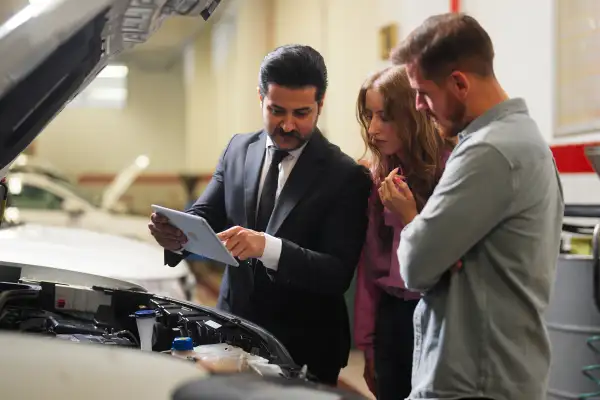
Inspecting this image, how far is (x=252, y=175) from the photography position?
193 centimetres

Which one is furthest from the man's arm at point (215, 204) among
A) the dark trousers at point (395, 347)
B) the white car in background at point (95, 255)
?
the white car in background at point (95, 255)

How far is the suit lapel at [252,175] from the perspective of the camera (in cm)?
191

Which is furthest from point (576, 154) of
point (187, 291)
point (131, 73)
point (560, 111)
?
point (131, 73)

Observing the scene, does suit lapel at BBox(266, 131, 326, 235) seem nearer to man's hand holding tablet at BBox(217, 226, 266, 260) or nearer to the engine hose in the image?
man's hand holding tablet at BBox(217, 226, 266, 260)

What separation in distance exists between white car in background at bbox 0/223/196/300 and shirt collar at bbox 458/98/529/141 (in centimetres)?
275

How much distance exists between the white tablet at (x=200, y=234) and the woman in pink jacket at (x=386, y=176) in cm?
48

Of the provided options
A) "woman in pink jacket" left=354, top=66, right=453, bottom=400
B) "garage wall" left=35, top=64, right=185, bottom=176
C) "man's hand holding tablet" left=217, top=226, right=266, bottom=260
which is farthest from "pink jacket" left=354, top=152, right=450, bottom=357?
"garage wall" left=35, top=64, right=185, bottom=176

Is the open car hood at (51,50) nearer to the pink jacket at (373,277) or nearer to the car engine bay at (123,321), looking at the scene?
the car engine bay at (123,321)

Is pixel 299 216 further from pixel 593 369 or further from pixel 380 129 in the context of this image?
pixel 593 369

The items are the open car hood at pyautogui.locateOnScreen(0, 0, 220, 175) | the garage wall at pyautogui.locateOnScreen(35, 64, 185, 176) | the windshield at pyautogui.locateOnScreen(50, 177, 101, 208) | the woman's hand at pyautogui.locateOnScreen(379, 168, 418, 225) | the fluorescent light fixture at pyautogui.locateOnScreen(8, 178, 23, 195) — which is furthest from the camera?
the garage wall at pyautogui.locateOnScreen(35, 64, 185, 176)

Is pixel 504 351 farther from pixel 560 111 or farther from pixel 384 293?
pixel 560 111

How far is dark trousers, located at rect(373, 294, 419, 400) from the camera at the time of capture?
1857mm

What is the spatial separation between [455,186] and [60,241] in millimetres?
3573

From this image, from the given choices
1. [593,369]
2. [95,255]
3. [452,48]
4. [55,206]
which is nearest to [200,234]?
[452,48]
